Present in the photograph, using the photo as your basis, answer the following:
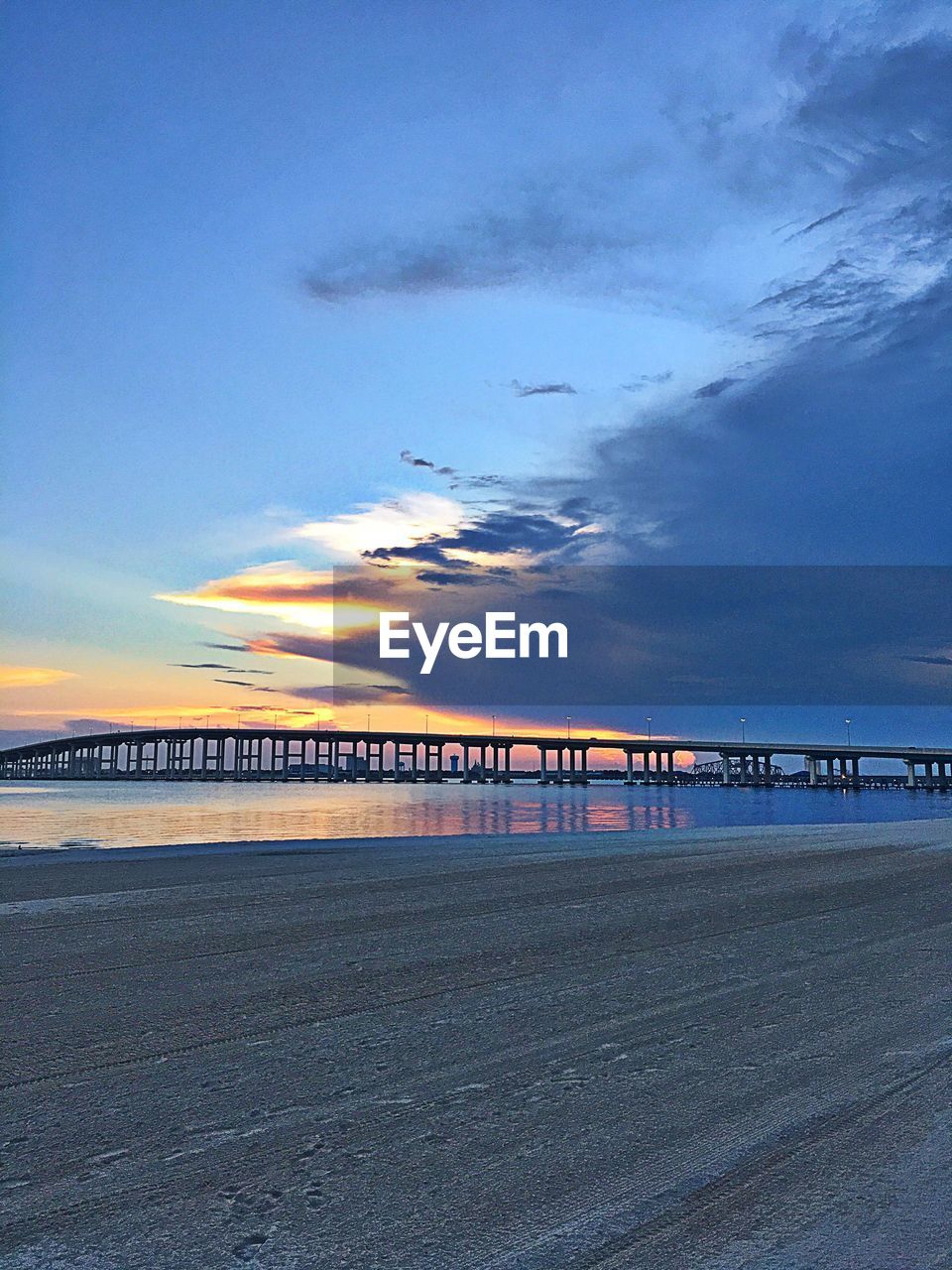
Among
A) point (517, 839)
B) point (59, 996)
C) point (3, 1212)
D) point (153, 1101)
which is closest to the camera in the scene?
→ point (3, 1212)

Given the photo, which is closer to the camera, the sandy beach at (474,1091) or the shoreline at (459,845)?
the sandy beach at (474,1091)

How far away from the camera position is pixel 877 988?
8.19m

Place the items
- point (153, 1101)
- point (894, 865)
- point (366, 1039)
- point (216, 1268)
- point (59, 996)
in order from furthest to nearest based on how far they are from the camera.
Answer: point (894, 865), point (59, 996), point (366, 1039), point (153, 1101), point (216, 1268)

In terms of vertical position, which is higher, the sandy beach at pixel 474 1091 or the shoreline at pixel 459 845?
the sandy beach at pixel 474 1091

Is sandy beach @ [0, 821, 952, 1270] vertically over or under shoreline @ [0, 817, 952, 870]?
over

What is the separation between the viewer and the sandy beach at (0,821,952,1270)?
12.9 ft

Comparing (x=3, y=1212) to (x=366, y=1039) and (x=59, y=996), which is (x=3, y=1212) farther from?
(x=59, y=996)

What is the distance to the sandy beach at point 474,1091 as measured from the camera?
394 cm

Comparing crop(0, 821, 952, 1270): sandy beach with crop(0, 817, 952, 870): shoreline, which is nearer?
crop(0, 821, 952, 1270): sandy beach

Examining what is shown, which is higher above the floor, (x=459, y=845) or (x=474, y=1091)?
(x=474, y=1091)

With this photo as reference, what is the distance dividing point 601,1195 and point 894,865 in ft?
57.3

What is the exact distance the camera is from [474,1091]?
18.1 ft

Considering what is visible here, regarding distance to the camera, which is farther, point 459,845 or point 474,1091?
point 459,845

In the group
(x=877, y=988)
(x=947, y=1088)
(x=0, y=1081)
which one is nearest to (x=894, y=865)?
(x=877, y=988)
